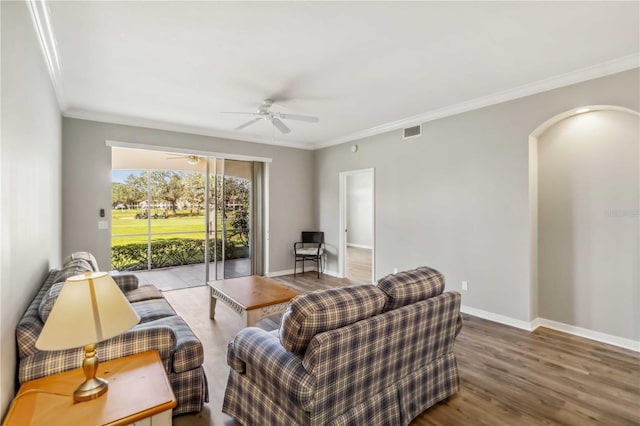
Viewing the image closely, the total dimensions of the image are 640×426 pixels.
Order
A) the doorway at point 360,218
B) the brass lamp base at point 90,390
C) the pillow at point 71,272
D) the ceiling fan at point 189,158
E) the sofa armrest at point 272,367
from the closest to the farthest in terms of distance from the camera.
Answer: the brass lamp base at point 90,390, the sofa armrest at point 272,367, the pillow at point 71,272, the ceiling fan at point 189,158, the doorway at point 360,218

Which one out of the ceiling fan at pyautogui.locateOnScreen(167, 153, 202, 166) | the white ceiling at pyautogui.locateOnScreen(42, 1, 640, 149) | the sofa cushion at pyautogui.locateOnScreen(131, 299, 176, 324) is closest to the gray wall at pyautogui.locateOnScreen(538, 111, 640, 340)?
the white ceiling at pyautogui.locateOnScreen(42, 1, 640, 149)

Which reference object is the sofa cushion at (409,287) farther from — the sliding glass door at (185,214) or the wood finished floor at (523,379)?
the sliding glass door at (185,214)

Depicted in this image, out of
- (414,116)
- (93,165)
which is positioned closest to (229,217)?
(93,165)

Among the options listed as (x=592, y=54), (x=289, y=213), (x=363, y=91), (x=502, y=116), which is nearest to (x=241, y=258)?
(x=289, y=213)

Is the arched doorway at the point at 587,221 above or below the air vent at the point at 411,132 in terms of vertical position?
below

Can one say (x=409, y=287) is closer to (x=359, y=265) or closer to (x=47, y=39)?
(x=47, y=39)

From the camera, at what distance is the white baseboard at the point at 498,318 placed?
143 inches

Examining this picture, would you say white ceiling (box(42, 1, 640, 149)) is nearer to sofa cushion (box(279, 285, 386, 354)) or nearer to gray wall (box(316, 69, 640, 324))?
gray wall (box(316, 69, 640, 324))

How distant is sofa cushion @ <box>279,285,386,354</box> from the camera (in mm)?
1590

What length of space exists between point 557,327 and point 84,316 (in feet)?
14.8

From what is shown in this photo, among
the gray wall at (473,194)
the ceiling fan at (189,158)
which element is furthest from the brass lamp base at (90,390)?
the ceiling fan at (189,158)

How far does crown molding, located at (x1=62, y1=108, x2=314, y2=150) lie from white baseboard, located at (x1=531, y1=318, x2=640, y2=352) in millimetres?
5052

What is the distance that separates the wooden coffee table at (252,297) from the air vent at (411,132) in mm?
3033

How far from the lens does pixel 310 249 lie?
21.2 feet
